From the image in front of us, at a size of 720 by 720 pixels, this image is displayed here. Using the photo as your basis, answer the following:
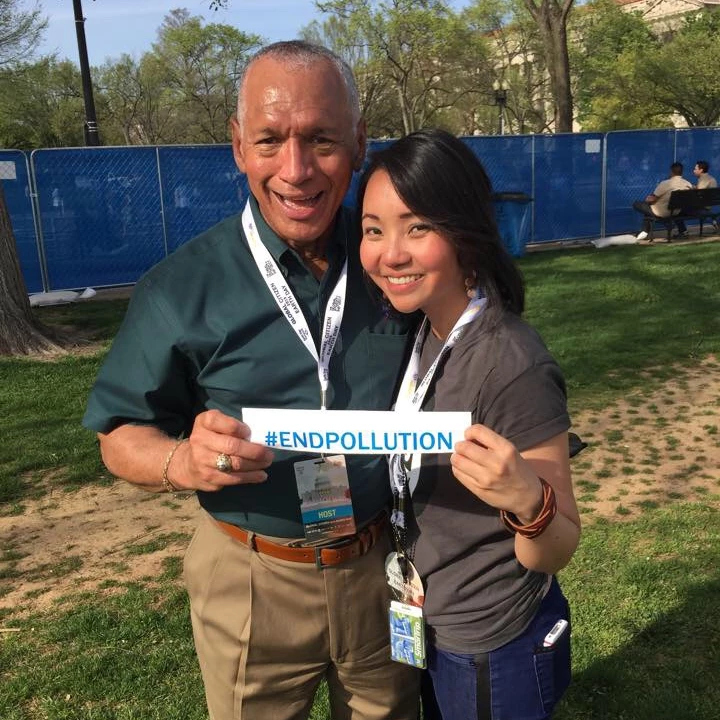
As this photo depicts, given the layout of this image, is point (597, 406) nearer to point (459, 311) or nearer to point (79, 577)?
point (79, 577)

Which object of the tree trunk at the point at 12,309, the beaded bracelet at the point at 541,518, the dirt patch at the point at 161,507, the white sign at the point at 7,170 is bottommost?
the dirt patch at the point at 161,507

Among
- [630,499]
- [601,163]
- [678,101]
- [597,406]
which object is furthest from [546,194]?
[678,101]

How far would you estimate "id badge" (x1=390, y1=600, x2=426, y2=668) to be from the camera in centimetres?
184

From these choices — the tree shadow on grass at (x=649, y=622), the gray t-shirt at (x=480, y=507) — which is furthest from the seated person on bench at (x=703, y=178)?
the gray t-shirt at (x=480, y=507)

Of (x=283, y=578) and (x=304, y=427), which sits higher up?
(x=304, y=427)

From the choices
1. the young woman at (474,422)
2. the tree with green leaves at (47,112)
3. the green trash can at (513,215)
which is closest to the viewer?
the young woman at (474,422)

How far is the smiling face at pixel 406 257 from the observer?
5.52 ft

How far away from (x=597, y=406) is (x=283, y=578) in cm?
483

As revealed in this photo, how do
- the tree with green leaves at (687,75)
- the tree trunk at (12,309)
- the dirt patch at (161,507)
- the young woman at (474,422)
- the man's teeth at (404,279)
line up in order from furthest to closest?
the tree with green leaves at (687,75), the tree trunk at (12,309), the dirt patch at (161,507), the man's teeth at (404,279), the young woman at (474,422)

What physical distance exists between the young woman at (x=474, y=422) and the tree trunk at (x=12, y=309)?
24.0 feet

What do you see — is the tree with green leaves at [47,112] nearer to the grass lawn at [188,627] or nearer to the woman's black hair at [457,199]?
the grass lawn at [188,627]

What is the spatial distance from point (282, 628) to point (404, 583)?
0.34 meters

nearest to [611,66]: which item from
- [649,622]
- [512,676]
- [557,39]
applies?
[557,39]

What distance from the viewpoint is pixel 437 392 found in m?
1.73
